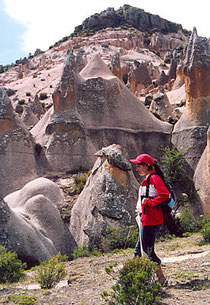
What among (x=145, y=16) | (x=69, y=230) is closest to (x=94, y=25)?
(x=145, y=16)

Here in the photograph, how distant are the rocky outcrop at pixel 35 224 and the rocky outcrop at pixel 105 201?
0.44 m

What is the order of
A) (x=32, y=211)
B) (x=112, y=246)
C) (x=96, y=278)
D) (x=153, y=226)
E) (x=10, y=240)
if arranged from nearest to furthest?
1. (x=153, y=226)
2. (x=96, y=278)
3. (x=10, y=240)
4. (x=112, y=246)
5. (x=32, y=211)

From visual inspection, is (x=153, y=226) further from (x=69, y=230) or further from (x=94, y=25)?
(x=94, y=25)

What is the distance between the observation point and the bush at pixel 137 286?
135 inches

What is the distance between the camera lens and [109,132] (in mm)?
13492

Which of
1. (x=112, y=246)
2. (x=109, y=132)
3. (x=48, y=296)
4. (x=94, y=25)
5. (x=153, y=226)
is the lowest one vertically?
(x=112, y=246)

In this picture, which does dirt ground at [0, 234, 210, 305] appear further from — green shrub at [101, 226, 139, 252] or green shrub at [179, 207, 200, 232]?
green shrub at [179, 207, 200, 232]

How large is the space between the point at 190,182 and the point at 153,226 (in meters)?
8.09

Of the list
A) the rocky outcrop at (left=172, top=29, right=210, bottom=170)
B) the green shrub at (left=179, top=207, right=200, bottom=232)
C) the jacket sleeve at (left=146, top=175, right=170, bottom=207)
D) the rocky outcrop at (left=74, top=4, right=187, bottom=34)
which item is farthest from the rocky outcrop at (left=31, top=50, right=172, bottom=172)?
the rocky outcrop at (left=74, top=4, right=187, bottom=34)

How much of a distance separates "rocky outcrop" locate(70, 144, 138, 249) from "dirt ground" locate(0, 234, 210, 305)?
2248 mm

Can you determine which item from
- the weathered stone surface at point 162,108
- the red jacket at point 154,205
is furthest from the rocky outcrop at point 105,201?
the weathered stone surface at point 162,108

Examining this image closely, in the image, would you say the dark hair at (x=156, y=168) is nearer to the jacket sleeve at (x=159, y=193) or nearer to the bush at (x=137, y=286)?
the jacket sleeve at (x=159, y=193)

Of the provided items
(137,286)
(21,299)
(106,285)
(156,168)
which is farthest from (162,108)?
(137,286)

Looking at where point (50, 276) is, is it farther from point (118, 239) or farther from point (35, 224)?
point (35, 224)
